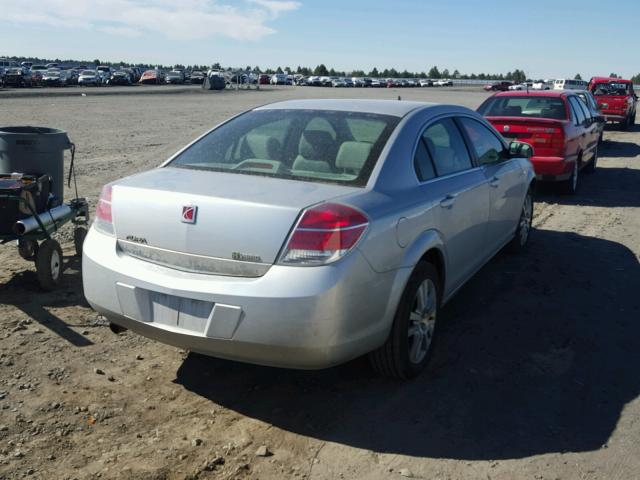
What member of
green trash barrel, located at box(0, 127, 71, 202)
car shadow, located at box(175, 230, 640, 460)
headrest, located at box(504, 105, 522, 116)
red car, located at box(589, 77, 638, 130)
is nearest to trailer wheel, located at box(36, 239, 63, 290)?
green trash barrel, located at box(0, 127, 71, 202)

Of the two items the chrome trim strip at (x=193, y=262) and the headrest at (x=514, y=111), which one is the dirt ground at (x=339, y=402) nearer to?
the chrome trim strip at (x=193, y=262)

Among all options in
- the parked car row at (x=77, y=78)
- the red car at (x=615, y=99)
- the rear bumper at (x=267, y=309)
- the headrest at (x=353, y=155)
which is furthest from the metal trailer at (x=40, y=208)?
the parked car row at (x=77, y=78)

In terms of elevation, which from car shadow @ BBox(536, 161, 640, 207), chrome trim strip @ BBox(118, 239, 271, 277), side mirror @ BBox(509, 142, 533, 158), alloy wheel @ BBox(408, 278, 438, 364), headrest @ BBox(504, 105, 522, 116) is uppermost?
headrest @ BBox(504, 105, 522, 116)

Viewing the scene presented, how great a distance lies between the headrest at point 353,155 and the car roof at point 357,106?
1.53 ft

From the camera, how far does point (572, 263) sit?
22.0 ft

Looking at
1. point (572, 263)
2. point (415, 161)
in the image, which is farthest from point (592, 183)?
point (415, 161)

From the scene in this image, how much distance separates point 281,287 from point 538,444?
1.62 m

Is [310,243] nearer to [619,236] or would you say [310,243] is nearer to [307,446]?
[307,446]

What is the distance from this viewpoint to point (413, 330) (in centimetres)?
394

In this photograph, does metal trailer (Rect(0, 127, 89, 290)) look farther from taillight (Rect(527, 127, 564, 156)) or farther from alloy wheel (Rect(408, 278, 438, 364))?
taillight (Rect(527, 127, 564, 156))

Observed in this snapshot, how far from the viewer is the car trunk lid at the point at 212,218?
3.19m

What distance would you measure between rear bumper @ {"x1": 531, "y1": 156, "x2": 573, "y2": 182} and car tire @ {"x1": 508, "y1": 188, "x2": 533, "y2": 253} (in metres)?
2.85

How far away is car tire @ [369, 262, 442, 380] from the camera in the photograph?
373cm

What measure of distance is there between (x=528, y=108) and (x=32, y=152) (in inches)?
310
